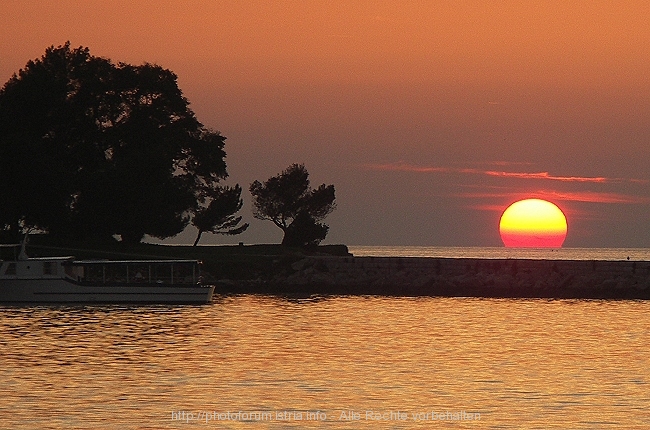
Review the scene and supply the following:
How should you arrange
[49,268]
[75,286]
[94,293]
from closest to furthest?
[75,286] → [49,268] → [94,293]

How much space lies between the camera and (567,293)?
91.9 metres

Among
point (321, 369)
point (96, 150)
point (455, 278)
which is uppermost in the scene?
point (96, 150)

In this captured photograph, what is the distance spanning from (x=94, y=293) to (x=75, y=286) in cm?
158

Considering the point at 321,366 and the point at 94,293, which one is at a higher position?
the point at 94,293

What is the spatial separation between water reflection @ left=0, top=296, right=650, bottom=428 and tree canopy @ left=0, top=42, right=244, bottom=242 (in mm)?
25952

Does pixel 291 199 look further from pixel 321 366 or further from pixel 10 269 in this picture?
pixel 321 366

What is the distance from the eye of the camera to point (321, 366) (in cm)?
4316

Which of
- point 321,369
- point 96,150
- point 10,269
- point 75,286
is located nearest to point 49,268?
point 75,286

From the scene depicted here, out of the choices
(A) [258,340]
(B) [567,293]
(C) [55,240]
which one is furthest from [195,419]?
(C) [55,240]

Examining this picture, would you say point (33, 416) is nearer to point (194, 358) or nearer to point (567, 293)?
point (194, 358)

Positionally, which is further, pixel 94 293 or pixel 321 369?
pixel 94 293

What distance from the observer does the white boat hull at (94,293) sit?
78188 mm

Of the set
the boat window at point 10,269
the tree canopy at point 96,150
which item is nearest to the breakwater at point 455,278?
the tree canopy at point 96,150

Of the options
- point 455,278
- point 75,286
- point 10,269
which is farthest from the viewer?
point 455,278
